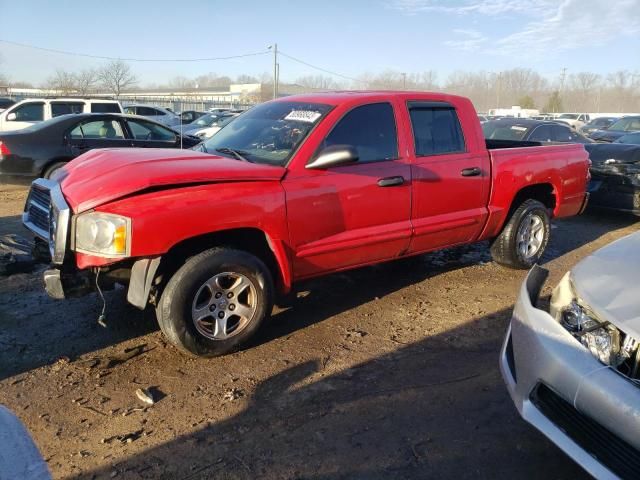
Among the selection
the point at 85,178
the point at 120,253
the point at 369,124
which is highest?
the point at 369,124

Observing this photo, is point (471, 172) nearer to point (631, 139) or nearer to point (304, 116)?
point (304, 116)

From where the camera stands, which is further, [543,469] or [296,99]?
[296,99]

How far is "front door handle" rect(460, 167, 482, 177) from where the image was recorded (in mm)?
4766

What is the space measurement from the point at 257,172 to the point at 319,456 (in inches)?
74.2

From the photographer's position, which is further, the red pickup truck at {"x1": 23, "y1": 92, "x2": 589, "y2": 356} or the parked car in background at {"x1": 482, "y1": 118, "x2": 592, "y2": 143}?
the parked car in background at {"x1": 482, "y1": 118, "x2": 592, "y2": 143}

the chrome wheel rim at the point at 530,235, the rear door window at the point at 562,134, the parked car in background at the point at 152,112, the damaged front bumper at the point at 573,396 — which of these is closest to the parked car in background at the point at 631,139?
the rear door window at the point at 562,134

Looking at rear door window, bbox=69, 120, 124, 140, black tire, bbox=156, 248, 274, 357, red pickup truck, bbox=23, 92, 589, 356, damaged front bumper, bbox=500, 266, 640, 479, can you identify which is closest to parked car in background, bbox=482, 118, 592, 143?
red pickup truck, bbox=23, 92, 589, 356

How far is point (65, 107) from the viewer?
13.3 metres

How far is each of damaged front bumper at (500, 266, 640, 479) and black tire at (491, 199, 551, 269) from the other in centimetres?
289

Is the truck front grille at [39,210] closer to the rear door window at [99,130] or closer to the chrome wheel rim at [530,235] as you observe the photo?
the chrome wheel rim at [530,235]

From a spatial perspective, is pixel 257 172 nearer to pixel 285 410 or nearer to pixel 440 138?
pixel 285 410

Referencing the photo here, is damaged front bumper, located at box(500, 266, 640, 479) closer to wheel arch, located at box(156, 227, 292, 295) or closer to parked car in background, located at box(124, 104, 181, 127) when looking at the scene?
wheel arch, located at box(156, 227, 292, 295)

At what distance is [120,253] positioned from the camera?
124 inches

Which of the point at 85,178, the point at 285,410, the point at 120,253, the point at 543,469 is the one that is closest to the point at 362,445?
the point at 285,410
